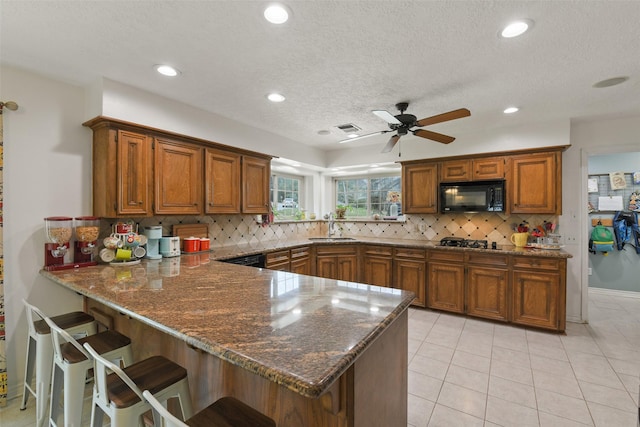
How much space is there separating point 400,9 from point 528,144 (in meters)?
2.87

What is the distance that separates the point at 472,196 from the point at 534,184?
68cm

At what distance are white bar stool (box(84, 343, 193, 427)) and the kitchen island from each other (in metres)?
0.14

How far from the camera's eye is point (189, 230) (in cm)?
322

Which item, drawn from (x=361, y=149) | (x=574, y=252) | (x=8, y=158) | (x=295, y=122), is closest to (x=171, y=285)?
(x=8, y=158)

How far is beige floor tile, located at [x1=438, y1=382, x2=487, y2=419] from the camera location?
198 centimetres

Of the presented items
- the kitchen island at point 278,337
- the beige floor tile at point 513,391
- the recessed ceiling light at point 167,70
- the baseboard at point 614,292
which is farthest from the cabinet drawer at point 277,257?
the baseboard at point 614,292

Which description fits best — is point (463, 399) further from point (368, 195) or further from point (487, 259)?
point (368, 195)

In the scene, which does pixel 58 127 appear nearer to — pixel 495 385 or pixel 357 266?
pixel 357 266

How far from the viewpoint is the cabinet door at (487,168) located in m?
3.65

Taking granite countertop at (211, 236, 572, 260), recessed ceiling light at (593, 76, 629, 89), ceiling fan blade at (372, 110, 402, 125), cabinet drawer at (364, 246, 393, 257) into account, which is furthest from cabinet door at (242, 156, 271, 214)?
recessed ceiling light at (593, 76, 629, 89)

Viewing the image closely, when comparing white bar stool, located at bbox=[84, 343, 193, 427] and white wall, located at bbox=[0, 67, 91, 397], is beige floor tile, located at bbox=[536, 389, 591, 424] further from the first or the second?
white wall, located at bbox=[0, 67, 91, 397]

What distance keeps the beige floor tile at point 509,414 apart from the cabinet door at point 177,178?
9.90 feet

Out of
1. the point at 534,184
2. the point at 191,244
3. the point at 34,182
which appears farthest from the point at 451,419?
the point at 34,182

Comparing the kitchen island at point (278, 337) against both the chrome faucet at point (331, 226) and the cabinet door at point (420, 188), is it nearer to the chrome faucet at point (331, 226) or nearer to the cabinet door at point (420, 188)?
the cabinet door at point (420, 188)
